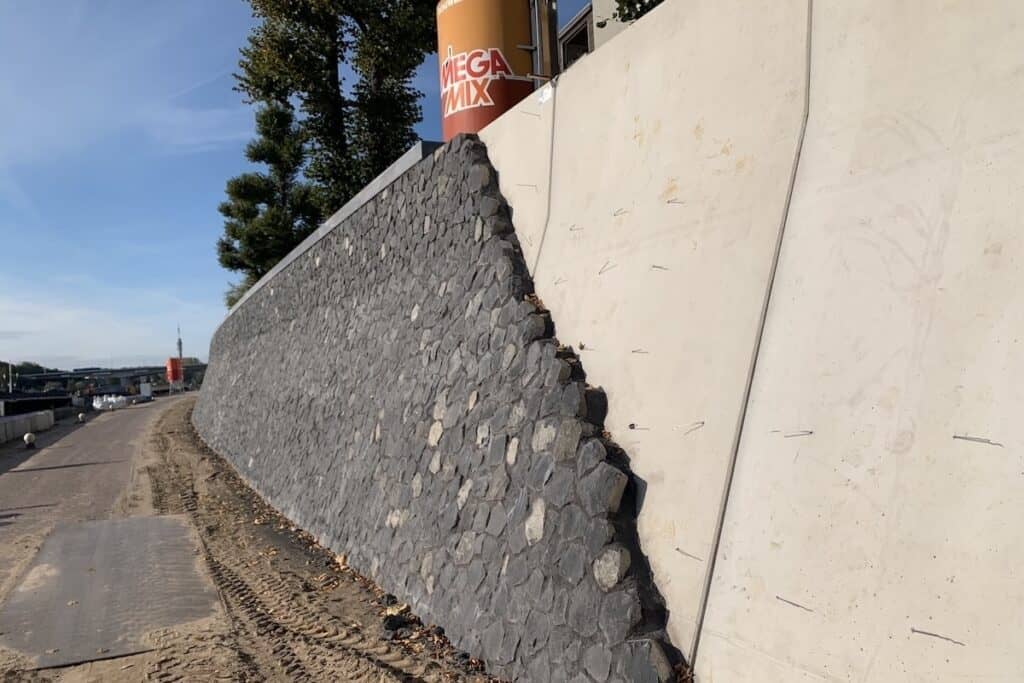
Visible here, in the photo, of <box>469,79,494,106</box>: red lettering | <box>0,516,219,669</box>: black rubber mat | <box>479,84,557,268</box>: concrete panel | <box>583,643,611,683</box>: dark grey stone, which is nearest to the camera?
<box>583,643,611,683</box>: dark grey stone

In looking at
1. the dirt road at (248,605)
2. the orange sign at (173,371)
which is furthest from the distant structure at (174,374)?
the dirt road at (248,605)

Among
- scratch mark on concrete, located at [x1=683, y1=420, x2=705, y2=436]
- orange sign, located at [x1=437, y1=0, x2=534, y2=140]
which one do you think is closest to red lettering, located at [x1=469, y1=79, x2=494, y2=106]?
orange sign, located at [x1=437, y1=0, x2=534, y2=140]

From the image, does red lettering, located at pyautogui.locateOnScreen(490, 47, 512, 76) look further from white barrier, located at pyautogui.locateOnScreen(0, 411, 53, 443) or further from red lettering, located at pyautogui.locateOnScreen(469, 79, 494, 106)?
white barrier, located at pyautogui.locateOnScreen(0, 411, 53, 443)

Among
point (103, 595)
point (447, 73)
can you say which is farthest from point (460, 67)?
point (103, 595)

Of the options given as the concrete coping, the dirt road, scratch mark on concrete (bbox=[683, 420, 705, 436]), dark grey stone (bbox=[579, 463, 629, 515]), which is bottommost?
the dirt road

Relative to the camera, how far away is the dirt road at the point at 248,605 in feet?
14.6

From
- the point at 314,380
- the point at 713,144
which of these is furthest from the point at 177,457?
the point at 713,144

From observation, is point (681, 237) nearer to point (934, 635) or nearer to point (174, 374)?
point (934, 635)

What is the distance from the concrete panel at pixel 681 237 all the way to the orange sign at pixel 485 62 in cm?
296

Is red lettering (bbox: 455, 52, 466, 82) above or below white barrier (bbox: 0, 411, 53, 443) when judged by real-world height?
above

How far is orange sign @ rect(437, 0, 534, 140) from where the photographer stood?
25.2ft

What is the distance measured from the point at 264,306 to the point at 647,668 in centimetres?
1494

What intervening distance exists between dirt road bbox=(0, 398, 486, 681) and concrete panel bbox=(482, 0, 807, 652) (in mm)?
1746

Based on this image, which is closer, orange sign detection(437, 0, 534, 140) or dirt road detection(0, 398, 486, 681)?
dirt road detection(0, 398, 486, 681)
